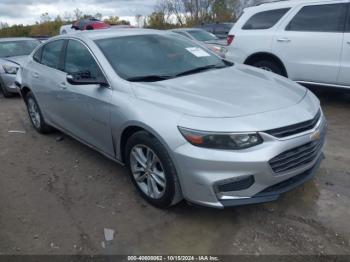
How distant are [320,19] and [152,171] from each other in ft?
14.9

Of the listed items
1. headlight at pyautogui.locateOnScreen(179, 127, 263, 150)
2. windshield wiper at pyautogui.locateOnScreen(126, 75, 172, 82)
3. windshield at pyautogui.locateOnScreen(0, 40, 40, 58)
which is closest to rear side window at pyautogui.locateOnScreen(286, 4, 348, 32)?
windshield wiper at pyautogui.locateOnScreen(126, 75, 172, 82)

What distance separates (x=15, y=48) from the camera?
10.1m

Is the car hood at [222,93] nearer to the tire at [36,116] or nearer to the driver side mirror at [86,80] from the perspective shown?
the driver side mirror at [86,80]

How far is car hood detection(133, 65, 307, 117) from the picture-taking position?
3.05 m

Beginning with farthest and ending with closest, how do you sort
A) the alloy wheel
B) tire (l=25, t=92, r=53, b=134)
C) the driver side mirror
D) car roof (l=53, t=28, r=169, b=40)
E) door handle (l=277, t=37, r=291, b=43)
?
door handle (l=277, t=37, r=291, b=43) → tire (l=25, t=92, r=53, b=134) → car roof (l=53, t=28, r=169, b=40) → the driver side mirror → the alloy wheel

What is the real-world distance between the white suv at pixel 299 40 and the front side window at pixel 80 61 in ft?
12.2

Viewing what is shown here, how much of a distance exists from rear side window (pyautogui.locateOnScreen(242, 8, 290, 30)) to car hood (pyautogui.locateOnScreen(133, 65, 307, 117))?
3298mm

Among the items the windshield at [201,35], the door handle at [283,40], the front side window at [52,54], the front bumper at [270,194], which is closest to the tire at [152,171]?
the front bumper at [270,194]


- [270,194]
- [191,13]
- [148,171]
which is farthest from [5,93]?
[191,13]

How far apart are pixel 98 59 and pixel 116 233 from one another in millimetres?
1793

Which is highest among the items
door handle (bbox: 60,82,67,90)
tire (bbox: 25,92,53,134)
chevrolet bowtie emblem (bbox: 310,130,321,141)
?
door handle (bbox: 60,82,67,90)

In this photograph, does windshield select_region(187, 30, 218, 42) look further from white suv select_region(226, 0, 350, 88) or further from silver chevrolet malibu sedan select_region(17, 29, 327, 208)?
silver chevrolet malibu sedan select_region(17, 29, 327, 208)

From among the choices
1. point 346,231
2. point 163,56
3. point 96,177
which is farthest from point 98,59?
point 346,231

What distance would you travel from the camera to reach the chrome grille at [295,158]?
2.91m
